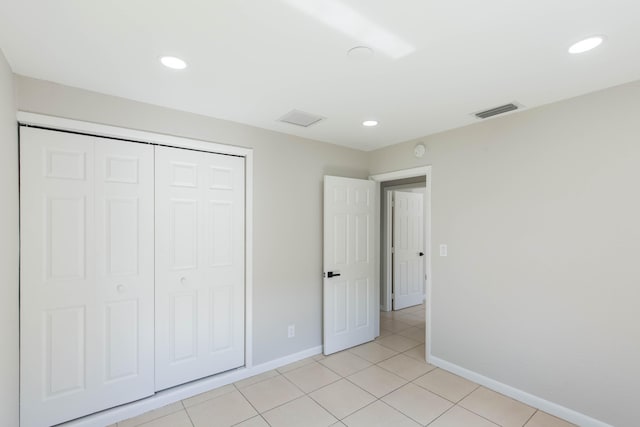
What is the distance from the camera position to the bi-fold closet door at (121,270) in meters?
2.06

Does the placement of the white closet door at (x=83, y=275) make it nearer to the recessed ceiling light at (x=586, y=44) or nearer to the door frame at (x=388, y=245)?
the recessed ceiling light at (x=586, y=44)

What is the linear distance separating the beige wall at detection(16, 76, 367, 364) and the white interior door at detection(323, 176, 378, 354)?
0.12 meters

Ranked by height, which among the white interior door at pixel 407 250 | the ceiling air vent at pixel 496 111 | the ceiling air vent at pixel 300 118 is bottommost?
the white interior door at pixel 407 250

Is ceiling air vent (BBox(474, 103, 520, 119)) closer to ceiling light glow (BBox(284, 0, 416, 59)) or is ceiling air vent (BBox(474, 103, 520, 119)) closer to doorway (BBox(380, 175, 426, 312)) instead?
ceiling light glow (BBox(284, 0, 416, 59))

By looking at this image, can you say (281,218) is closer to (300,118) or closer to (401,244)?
(300,118)

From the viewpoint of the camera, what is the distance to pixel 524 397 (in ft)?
8.25

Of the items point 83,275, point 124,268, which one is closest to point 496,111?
point 124,268

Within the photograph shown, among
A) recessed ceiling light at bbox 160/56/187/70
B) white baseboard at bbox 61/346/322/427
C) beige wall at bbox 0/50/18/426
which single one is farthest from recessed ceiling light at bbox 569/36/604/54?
white baseboard at bbox 61/346/322/427

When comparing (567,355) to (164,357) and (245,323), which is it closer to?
(245,323)

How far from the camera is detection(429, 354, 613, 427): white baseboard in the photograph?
2.21 metres

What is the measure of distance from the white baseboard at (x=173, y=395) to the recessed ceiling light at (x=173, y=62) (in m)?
2.50

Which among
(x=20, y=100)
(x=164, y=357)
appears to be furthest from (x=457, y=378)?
(x=20, y=100)

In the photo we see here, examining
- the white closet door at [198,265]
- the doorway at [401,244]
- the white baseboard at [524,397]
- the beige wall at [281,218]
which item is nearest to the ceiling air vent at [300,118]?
the beige wall at [281,218]

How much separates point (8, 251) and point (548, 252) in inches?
147
